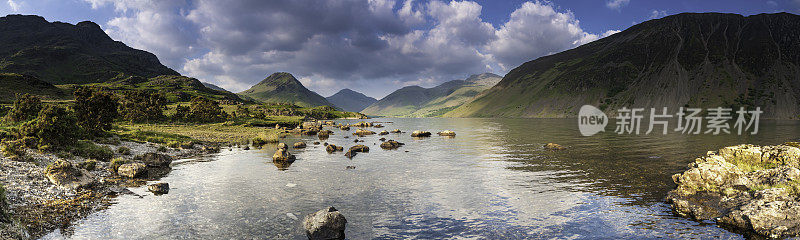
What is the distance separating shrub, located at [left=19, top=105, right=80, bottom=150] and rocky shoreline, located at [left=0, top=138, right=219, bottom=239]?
2123 mm

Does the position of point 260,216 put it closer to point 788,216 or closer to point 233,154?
point 788,216

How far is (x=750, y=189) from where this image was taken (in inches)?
800

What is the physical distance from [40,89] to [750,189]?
910ft

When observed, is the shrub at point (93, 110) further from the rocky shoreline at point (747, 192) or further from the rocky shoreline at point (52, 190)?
the rocky shoreline at point (747, 192)

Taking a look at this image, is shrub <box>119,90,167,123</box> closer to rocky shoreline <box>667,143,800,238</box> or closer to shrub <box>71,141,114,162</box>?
shrub <box>71,141,114,162</box>

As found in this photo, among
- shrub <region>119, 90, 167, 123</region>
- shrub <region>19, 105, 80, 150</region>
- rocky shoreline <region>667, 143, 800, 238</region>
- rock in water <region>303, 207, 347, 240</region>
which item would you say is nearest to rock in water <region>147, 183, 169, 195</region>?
rock in water <region>303, 207, 347, 240</region>

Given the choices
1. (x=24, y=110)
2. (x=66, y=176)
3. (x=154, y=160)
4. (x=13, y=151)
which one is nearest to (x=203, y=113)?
(x=24, y=110)

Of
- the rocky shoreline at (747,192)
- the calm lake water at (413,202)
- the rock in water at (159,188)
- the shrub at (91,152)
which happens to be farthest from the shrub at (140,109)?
the rocky shoreline at (747,192)

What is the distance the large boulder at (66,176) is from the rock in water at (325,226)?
56.5 ft

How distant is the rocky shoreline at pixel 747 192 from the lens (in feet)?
52.3

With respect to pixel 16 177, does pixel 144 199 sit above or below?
below

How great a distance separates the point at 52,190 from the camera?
20281 mm

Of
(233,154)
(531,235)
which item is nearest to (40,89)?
(233,154)

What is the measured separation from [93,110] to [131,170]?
1193 inches
